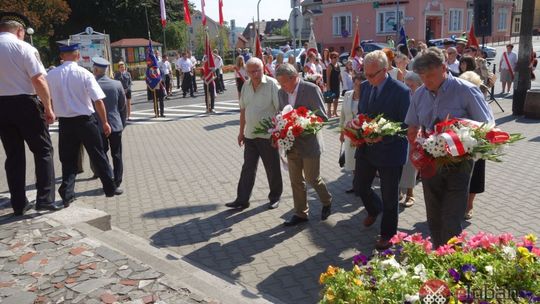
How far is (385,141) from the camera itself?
15.7 ft

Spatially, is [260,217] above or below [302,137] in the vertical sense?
below

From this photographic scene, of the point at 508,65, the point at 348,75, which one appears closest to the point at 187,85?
the point at 348,75

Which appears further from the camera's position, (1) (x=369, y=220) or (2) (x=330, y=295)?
(1) (x=369, y=220)

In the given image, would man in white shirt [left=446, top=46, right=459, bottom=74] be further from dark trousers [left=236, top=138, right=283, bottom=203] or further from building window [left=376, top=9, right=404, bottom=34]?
building window [left=376, top=9, right=404, bottom=34]

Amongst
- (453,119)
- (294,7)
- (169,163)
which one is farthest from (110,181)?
(294,7)

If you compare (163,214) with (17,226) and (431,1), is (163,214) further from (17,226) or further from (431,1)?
(431,1)

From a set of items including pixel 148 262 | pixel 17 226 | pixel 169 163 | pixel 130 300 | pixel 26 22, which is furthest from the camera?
pixel 169 163

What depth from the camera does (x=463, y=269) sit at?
2547 mm

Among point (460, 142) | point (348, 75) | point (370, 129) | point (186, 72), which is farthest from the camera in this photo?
point (186, 72)

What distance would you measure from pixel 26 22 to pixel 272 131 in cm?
360

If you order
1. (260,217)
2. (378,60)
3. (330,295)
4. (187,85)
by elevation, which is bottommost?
(260,217)

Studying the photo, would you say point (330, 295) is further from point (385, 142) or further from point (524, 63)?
point (524, 63)

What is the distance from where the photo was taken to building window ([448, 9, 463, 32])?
54981 millimetres

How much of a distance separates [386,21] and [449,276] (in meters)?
52.8
